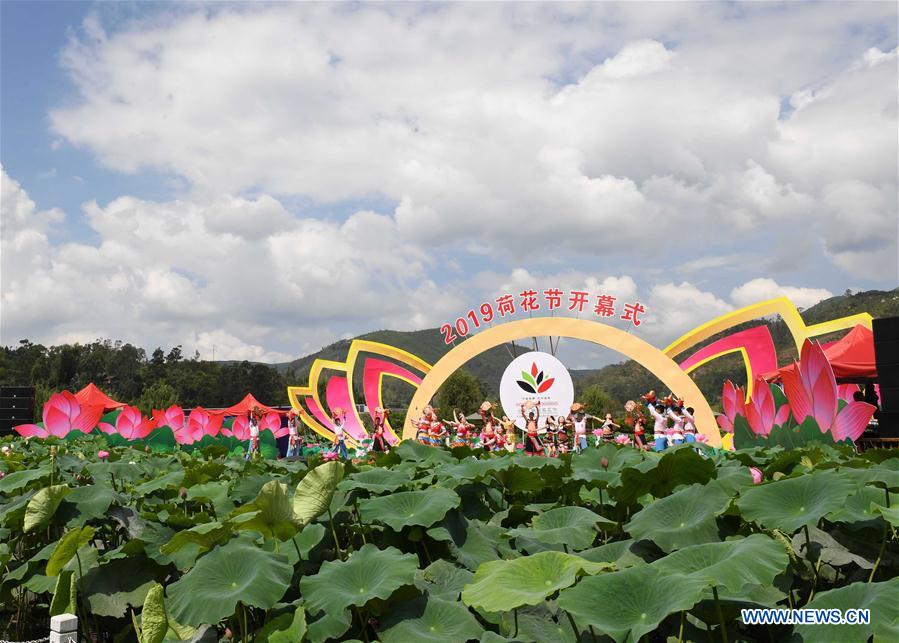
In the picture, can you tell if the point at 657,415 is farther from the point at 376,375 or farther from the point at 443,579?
the point at 443,579

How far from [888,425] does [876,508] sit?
300 inches

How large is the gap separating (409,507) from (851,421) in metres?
5.21

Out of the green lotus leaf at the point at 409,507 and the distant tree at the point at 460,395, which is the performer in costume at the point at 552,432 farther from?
the distant tree at the point at 460,395

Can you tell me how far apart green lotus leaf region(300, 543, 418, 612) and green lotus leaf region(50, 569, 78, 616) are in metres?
1.02

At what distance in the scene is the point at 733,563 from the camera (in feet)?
5.10

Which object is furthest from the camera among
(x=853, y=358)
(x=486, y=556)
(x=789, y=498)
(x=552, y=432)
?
(x=552, y=432)

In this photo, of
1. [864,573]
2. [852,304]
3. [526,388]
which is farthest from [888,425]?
[852,304]

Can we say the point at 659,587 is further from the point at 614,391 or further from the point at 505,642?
the point at 614,391

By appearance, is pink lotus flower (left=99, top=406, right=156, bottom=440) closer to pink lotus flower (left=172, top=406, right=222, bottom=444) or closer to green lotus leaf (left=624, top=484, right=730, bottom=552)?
pink lotus flower (left=172, top=406, right=222, bottom=444)

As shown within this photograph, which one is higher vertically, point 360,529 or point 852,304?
point 852,304

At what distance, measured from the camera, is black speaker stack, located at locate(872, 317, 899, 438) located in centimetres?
846

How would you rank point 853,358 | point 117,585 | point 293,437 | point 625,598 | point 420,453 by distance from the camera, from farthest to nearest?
point 293,437 < point 853,358 < point 420,453 < point 117,585 < point 625,598

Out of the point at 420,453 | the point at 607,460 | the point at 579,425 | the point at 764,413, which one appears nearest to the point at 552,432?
the point at 579,425

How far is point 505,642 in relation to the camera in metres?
1.57
